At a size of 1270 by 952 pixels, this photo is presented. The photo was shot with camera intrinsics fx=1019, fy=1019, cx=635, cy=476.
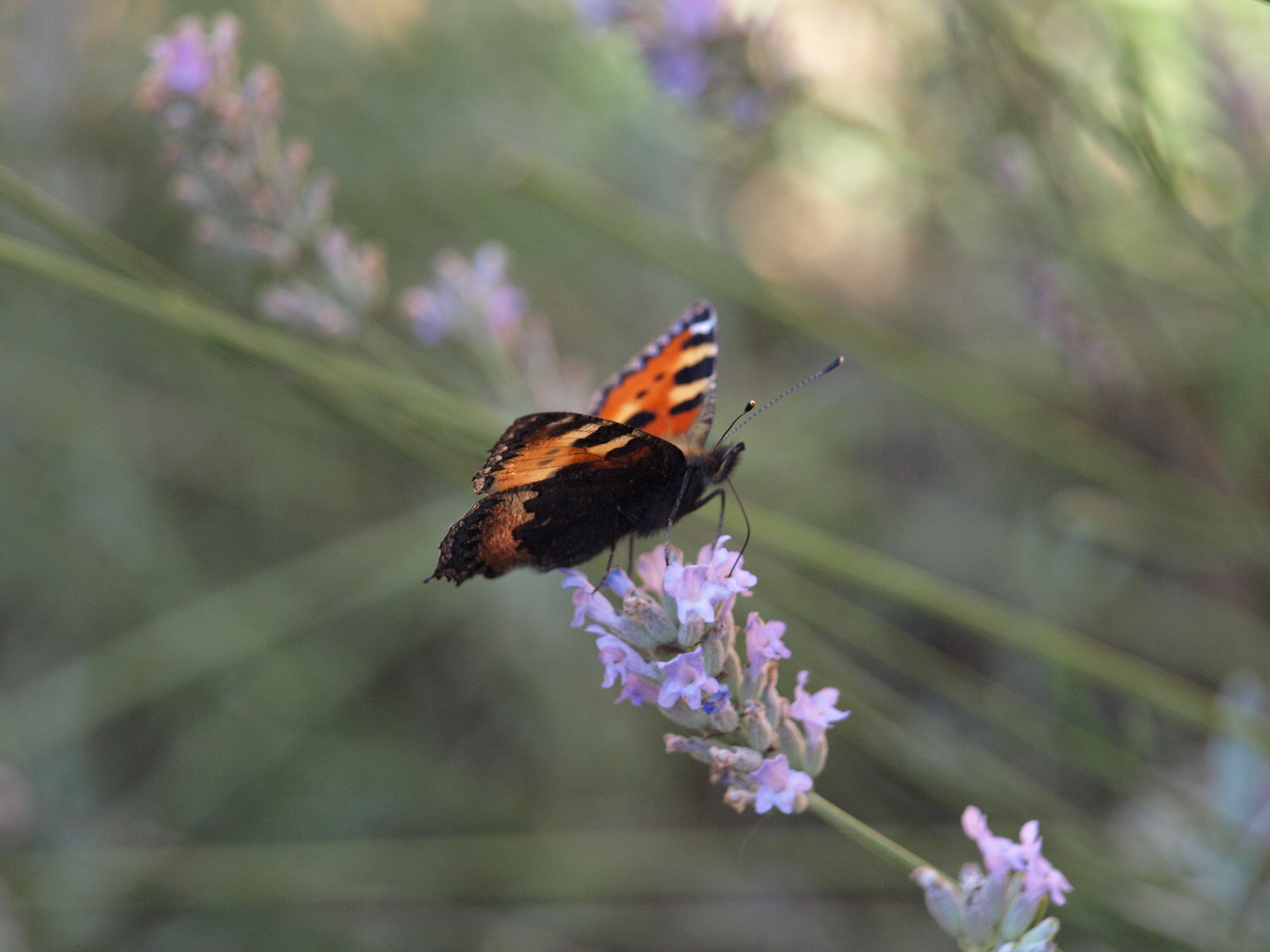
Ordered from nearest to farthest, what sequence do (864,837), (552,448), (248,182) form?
(864,837) < (552,448) < (248,182)

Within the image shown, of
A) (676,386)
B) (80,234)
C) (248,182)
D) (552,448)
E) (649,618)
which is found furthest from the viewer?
(248,182)

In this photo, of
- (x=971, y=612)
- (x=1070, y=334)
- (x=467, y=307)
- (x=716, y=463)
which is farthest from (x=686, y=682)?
(x=1070, y=334)

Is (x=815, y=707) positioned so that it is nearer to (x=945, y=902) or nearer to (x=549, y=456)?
(x=945, y=902)

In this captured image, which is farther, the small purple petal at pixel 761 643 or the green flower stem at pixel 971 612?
the green flower stem at pixel 971 612

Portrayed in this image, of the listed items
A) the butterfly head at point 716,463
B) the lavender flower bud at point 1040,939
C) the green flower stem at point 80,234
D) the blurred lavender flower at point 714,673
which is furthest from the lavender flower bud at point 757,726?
the green flower stem at point 80,234

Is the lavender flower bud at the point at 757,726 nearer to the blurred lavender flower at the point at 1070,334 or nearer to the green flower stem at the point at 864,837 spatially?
the green flower stem at the point at 864,837

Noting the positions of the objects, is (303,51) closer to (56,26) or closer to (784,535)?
(56,26)

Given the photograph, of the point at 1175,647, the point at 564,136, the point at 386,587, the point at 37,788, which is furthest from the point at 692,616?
the point at 564,136
